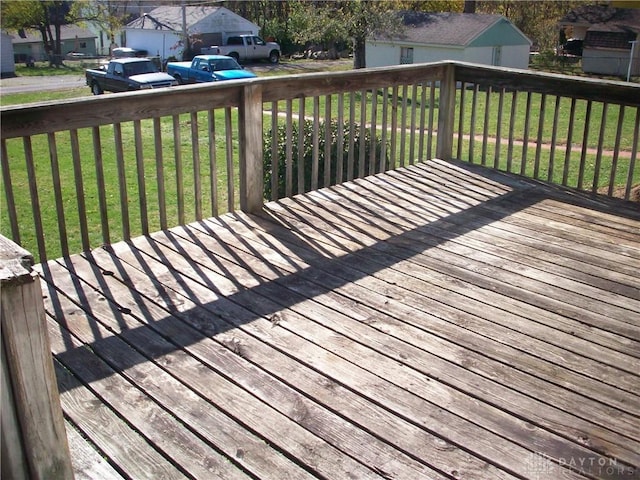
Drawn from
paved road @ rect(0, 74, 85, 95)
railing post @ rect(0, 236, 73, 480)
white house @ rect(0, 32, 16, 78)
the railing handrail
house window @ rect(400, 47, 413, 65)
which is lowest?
paved road @ rect(0, 74, 85, 95)

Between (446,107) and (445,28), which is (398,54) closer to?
(445,28)

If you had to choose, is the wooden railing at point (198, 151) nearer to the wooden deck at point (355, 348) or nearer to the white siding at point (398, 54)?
the wooden deck at point (355, 348)

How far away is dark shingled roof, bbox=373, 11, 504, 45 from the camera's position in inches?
1012

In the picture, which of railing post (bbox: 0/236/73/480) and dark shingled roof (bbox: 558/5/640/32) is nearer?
railing post (bbox: 0/236/73/480)

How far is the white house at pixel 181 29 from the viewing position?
37094 mm

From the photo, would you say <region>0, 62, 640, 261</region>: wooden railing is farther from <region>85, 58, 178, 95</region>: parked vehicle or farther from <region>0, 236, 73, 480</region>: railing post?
A: <region>85, 58, 178, 95</region>: parked vehicle

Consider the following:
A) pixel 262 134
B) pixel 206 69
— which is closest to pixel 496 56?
pixel 206 69

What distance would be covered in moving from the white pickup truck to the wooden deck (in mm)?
33857

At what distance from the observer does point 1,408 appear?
1568 millimetres

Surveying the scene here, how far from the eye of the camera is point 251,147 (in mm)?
4348

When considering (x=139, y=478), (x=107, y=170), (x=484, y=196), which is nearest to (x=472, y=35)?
(x=107, y=170)

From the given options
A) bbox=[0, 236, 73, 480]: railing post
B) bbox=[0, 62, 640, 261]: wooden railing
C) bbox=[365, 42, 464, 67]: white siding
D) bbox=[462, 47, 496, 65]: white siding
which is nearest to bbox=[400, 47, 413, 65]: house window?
bbox=[365, 42, 464, 67]: white siding

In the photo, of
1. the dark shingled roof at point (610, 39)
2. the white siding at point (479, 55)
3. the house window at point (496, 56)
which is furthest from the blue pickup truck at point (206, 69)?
the dark shingled roof at point (610, 39)

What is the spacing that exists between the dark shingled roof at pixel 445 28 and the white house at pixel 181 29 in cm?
1398
